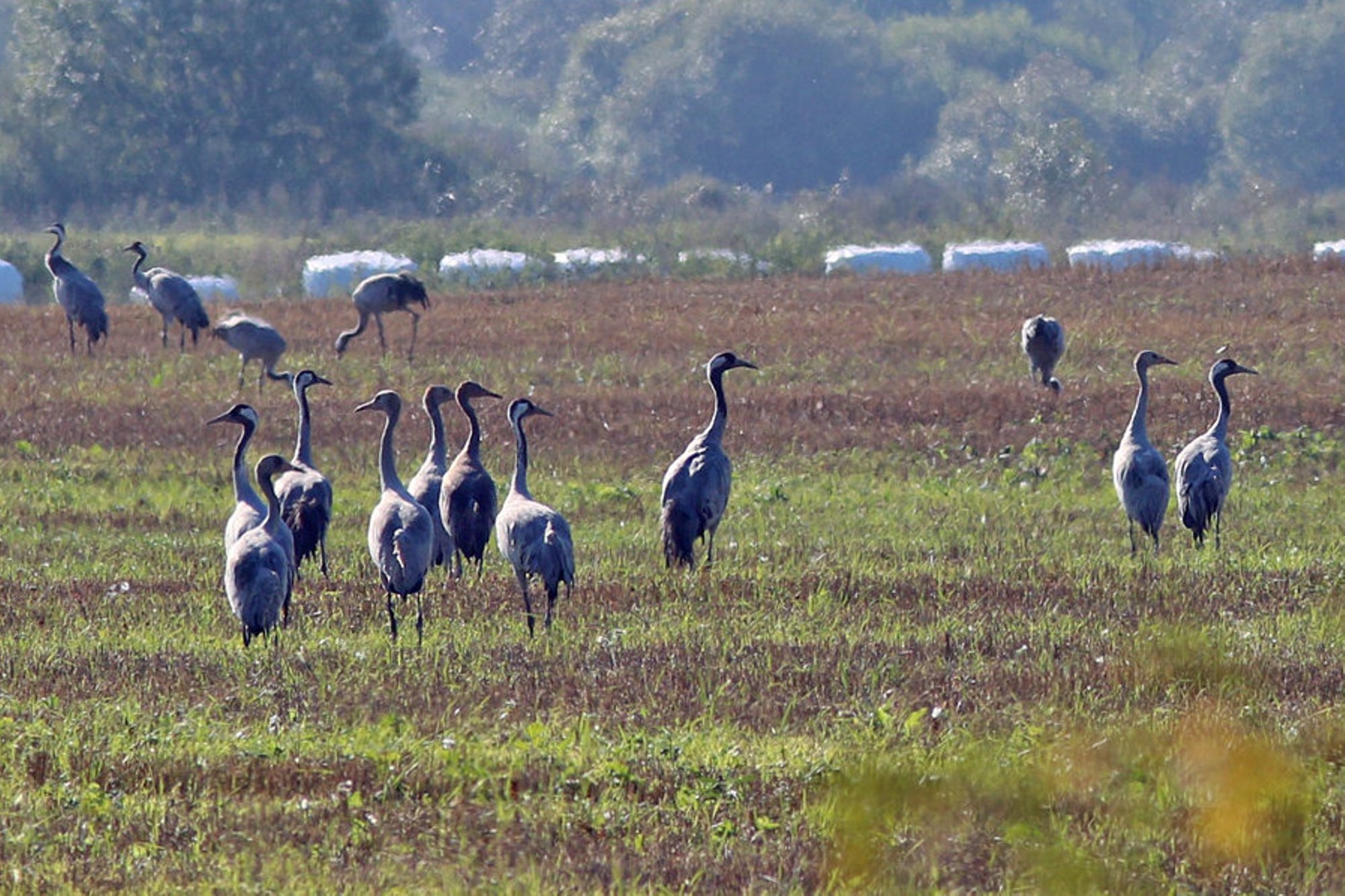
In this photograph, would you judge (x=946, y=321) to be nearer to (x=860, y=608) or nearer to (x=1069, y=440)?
(x=1069, y=440)

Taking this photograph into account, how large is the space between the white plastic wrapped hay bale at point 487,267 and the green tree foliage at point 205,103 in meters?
16.5

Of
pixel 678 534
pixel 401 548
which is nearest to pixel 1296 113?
pixel 678 534

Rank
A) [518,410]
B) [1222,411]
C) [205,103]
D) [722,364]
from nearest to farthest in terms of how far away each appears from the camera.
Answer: [518,410] < [722,364] < [1222,411] < [205,103]

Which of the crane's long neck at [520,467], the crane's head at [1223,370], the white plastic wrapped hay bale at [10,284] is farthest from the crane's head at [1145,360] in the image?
the white plastic wrapped hay bale at [10,284]

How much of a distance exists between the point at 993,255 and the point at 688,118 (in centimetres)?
4205

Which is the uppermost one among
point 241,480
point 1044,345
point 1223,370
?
point 1044,345

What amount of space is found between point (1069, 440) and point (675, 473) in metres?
6.59

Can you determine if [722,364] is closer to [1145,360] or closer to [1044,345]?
[1145,360]

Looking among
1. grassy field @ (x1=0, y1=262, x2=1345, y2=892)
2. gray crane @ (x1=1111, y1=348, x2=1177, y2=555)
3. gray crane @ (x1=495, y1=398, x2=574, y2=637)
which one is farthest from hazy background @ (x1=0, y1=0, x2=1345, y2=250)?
gray crane @ (x1=495, y1=398, x2=574, y2=637)

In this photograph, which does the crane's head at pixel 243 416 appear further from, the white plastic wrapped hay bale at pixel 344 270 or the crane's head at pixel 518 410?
the white plastic wrapped hay bale at pixel 344 270

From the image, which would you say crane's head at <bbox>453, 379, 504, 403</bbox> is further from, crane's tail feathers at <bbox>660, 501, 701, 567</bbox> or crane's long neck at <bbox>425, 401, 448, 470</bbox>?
crane's tail feathers at <bbox>660, 501, 701, 567</bbox>

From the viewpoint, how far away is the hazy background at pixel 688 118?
5841 centimetres

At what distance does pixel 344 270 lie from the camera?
4144 cm

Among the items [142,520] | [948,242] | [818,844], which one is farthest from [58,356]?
[948,242]
